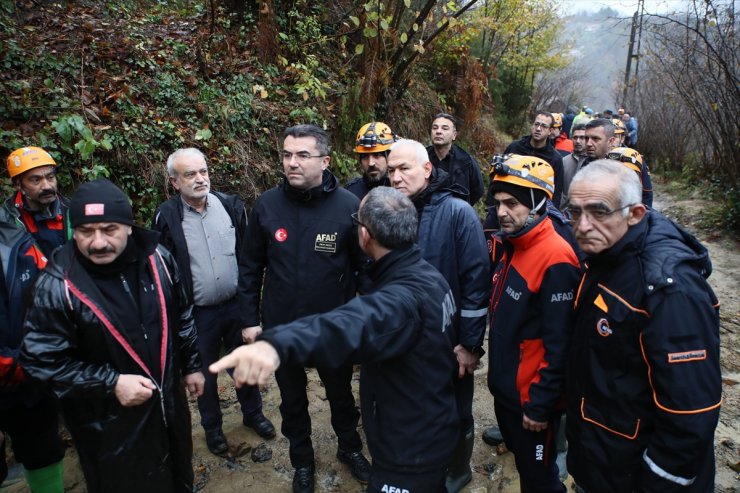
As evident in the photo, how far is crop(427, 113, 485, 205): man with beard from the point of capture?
5.25 m

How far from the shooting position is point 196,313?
3613 mm

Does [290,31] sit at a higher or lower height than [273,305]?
higher

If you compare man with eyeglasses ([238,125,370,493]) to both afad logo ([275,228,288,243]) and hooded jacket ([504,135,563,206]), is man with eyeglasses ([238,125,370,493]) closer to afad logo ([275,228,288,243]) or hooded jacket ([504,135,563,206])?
afad logo ([275,228,288,243])

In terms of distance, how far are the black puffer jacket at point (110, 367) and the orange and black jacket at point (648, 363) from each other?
2147mm

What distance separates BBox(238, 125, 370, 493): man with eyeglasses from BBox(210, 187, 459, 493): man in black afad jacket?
95 centimetres

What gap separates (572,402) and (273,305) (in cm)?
195

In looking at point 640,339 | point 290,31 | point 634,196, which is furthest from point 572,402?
point 290,31

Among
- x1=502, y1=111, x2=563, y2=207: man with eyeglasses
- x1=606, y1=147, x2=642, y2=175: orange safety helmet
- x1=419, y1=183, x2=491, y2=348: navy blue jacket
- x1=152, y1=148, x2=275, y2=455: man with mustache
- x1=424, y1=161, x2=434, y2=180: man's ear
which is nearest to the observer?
x1=419, y1=183, x2=491, y2=348: navy blue jacket

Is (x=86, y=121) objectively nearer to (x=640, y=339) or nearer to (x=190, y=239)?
(x=190, y=239)

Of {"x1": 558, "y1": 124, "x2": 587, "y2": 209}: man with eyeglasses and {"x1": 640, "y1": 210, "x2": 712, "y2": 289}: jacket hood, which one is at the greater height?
{"x1": 558, "y1": 124, "x2": 587, "y2": 209}: man with eyeglasses

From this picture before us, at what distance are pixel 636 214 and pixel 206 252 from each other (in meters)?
2.91

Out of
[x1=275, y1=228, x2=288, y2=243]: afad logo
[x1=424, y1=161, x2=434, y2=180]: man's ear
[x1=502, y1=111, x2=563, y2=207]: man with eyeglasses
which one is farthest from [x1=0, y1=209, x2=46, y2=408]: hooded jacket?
[x1=502, y1=111, x2=563, y2=207]: man with eyeglasses

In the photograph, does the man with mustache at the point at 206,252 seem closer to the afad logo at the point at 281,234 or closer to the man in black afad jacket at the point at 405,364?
the afad logo at the point at 281,234

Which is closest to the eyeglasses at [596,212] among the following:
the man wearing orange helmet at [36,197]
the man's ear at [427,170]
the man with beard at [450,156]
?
the man's ear at [427,170]
